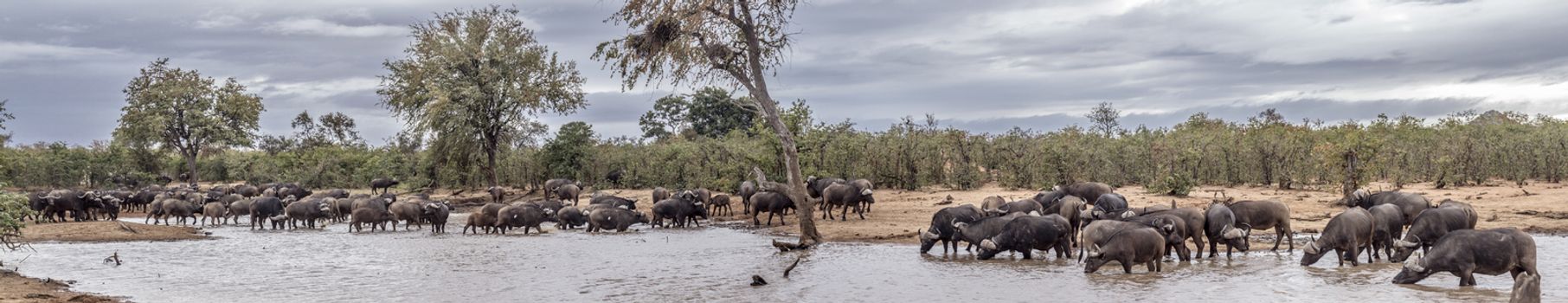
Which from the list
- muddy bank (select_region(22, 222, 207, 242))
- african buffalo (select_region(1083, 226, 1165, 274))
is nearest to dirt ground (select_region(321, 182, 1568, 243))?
african buffalo (select_region(1083, 226, 1165, 274))

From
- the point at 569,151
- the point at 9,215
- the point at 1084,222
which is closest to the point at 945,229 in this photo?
the point at 1084,222

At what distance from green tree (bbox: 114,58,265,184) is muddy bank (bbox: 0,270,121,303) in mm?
45188

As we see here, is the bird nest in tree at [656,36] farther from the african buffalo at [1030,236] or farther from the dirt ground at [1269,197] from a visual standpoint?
the african buffalo at [1030,236]

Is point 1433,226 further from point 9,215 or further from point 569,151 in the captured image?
point 569,151

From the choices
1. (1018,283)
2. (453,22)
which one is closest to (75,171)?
(453,22)

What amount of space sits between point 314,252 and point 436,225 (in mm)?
5522

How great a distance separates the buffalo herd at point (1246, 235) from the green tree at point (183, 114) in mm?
50139

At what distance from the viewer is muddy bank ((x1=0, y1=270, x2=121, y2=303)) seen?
12.6m

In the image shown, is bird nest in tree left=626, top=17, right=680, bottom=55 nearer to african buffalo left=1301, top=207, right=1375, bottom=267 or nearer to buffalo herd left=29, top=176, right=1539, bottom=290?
buffalo herd left=29, top=176, right=1539, bottom=290

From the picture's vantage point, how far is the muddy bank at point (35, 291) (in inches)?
498

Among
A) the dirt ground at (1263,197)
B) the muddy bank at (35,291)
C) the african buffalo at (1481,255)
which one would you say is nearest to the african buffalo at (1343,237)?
the african buffalo at (1481,255)

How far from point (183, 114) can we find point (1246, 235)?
55.3 metres

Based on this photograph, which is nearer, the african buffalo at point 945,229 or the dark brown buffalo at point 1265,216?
the dark brown buffalo at point 1265,216

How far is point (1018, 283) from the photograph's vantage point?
14125 mm
